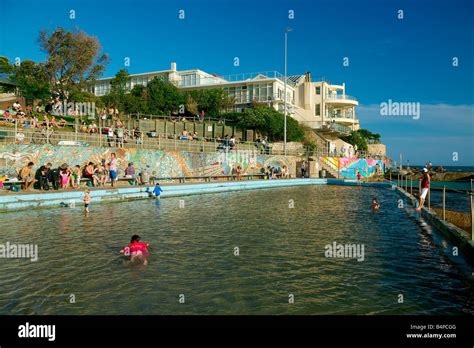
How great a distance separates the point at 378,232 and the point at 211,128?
34787 mm

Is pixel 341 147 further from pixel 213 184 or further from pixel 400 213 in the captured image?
pixel 400 213

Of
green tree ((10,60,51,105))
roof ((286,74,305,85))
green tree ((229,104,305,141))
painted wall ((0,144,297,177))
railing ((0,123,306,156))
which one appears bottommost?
painted wall ((0,144,297,177))

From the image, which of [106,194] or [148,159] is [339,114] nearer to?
[148,159]

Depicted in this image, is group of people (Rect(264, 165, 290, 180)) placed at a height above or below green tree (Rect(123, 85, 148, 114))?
below

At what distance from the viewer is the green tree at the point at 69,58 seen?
3506cm

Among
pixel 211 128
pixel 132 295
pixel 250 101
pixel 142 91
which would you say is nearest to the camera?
pixel 132 295

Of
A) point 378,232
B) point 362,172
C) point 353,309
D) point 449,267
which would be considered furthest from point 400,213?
point 362,172

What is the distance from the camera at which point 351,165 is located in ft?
165

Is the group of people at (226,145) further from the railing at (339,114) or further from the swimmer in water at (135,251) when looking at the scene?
the railing at (339,114)

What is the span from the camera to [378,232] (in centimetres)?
1163

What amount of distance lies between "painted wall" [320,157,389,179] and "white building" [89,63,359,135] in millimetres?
7342

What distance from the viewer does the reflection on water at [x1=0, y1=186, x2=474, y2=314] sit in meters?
5.66

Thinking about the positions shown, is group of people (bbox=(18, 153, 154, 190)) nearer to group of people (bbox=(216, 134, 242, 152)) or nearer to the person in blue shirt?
the person in blue shirt

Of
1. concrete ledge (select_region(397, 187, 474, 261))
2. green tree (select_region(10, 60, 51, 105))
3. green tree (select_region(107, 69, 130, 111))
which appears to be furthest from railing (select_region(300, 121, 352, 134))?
concrete ledge (select_region(397, 187, 474, 261))
